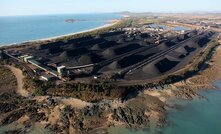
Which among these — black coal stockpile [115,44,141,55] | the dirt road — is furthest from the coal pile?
the dirt road

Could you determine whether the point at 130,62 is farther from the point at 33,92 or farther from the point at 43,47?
the point at 43,47

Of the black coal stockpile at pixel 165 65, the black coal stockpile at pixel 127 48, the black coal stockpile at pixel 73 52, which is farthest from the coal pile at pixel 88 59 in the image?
the black coal stockpile at pixel 165 65

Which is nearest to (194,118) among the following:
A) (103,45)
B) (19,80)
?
(19,80)

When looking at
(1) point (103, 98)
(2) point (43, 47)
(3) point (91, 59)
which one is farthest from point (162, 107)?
(2) point (43, 47)

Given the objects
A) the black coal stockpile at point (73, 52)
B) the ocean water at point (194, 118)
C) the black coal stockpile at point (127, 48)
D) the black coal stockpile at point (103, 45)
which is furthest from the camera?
the black coal stockpile at point (103, 45)

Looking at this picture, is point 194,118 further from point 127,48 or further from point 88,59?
point 127,48

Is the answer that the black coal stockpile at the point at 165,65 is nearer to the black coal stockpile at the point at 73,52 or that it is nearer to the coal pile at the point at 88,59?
the coal pile at the point at 88,59

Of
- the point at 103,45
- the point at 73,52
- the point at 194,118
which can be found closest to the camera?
the point at 194,118

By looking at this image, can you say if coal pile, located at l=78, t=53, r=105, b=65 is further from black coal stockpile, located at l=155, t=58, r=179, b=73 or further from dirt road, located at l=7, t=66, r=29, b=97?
black coal stockpile, located at l=155, t=58, r=179, b=73
